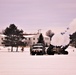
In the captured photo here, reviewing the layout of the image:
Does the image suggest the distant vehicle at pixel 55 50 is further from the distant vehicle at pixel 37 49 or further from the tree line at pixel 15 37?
the tree line at pixel 15 37

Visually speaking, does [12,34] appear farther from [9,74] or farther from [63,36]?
[9,74]

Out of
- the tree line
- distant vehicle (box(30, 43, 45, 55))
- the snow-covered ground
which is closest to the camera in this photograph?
the snow-covered ground

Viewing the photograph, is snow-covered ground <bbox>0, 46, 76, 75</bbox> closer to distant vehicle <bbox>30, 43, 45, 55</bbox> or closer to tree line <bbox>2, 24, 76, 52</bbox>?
tree line <bbox>2, 24, 76, 52</bbox>

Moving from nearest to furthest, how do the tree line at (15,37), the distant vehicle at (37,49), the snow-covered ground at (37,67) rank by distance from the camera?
1. the snow-covered ground at (37,67)
2. the tree line at (15,37)
3. the distant vehicle at (37,49)

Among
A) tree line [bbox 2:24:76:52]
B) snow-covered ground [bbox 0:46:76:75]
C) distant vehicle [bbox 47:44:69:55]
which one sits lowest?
snow-covered ground [bbox 0:46:76:75]

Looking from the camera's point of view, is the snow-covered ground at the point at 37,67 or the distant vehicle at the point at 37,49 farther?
the distant vehicle at the point at 37,49

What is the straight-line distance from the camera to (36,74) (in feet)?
17.1

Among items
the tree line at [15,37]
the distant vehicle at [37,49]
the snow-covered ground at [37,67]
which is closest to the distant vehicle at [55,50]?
the distant vehicle at [37,49]

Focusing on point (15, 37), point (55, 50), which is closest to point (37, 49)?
point (55, 50)

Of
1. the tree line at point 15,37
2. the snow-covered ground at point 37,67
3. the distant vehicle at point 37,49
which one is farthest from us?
the distant vehicle at point 37,49

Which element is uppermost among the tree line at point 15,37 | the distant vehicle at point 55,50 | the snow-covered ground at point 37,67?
the tree line at point 15,37

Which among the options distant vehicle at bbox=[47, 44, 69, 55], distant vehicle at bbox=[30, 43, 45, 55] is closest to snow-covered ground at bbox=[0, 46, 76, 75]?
distant vehicle at bbox=[30, 43, 45, 55]

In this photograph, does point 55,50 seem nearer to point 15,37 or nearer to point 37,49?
point 37,49

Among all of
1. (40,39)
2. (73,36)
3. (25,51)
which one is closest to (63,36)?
(73,36)
